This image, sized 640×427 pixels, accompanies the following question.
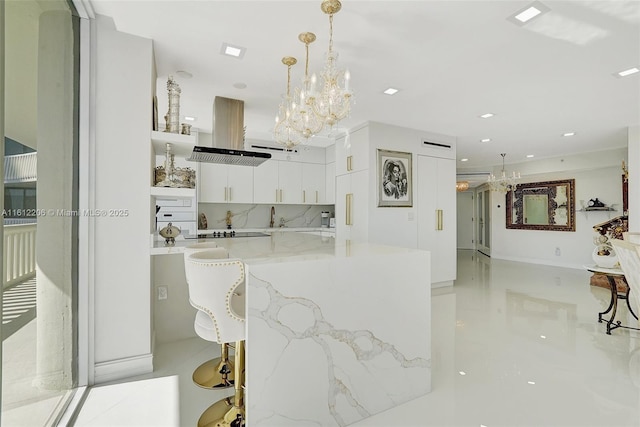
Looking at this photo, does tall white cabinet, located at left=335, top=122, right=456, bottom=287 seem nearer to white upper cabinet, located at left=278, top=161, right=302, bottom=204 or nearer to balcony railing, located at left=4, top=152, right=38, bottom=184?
white upper cabinet, located at left=278, top=161, right=302, bottom=204

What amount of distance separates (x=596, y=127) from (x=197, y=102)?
5.98 m

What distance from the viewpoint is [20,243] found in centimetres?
139

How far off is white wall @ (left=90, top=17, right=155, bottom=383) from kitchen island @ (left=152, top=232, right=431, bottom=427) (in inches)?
36.6

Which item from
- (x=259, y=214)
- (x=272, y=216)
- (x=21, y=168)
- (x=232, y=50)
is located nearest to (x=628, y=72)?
(x=232, y=50)

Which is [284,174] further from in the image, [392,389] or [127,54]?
[392,389]

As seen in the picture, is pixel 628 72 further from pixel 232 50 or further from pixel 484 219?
pixel 484 219

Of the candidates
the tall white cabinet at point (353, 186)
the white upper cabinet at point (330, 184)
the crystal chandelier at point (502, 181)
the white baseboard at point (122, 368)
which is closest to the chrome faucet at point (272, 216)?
the white upper cabinet at point (330, 184)

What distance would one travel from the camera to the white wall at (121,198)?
231 centimetres

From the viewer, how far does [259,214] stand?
20.2 feet

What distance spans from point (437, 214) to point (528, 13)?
3.56m

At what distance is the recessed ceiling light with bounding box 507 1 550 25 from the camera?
2.08m

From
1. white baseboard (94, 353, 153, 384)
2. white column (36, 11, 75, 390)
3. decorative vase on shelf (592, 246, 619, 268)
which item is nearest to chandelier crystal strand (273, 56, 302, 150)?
white column (36, 11, 75, 390)

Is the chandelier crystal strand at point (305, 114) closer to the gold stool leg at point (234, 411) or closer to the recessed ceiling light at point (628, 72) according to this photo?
the gold stool leg at point (234, 411)

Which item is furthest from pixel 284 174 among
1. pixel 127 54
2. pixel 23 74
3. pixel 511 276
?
pixel 511 276
